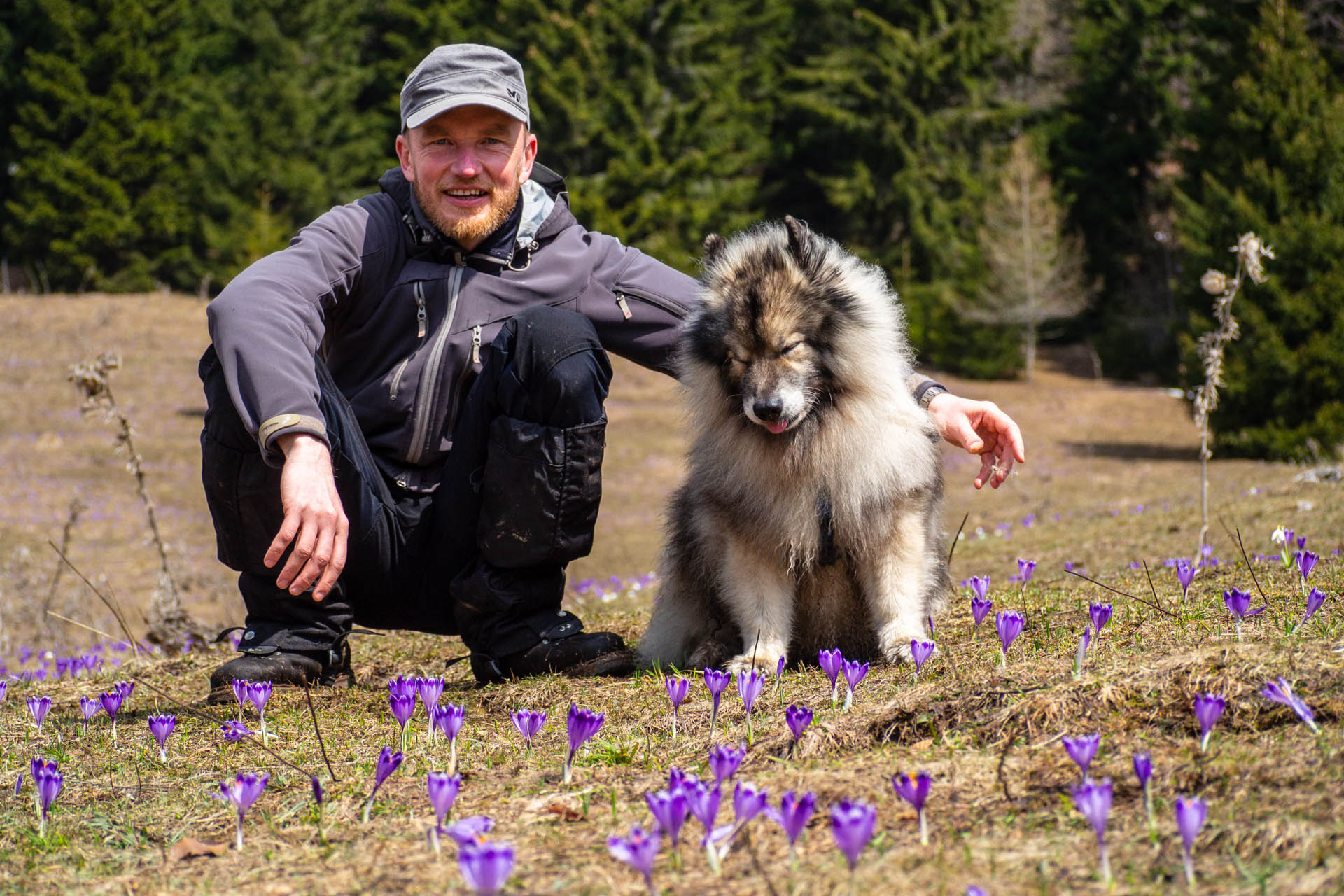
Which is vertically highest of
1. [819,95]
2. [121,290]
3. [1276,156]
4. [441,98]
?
[819,95]

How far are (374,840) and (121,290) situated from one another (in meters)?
31.6

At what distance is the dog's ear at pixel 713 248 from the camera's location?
12.9 feet

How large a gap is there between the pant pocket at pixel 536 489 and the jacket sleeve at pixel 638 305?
60 centimetres

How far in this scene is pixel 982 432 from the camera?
3.86 metres

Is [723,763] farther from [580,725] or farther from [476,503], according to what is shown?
[476,503]

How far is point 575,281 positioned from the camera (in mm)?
4363

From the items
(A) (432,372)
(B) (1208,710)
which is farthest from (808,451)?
(B) (1208,710)

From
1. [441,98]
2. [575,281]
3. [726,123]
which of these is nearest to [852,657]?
[575,281]

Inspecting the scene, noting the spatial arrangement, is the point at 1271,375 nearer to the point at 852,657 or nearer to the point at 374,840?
the point at 852,657

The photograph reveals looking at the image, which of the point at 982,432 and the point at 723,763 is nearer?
the point at 723,763

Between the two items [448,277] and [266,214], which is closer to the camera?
[448,277]

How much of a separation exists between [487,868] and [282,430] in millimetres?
1953

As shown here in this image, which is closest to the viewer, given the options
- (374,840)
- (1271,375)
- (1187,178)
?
(374,840)

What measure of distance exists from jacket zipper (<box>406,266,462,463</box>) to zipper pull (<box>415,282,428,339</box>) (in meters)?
0.05
